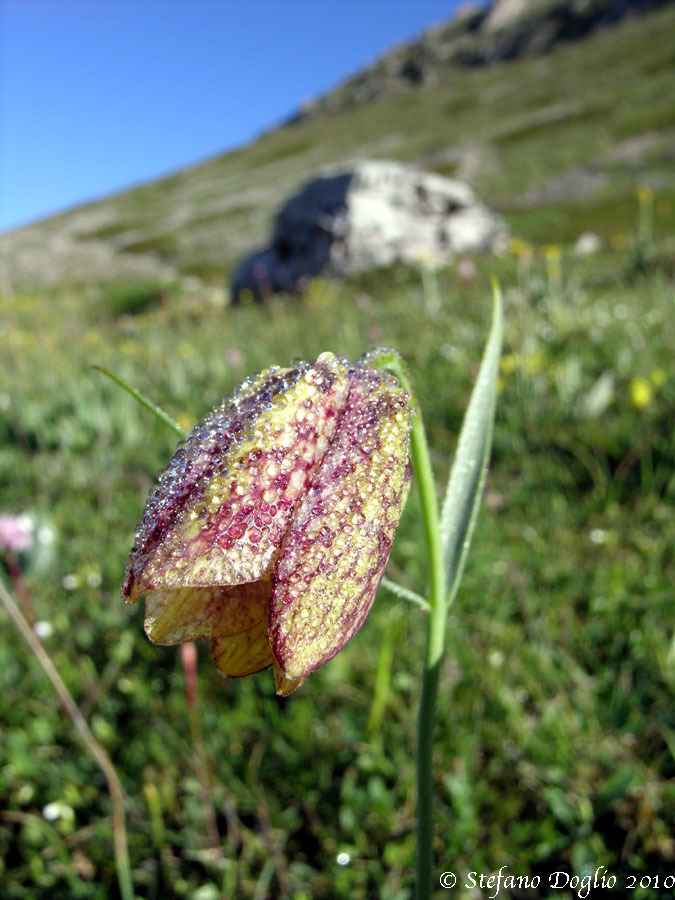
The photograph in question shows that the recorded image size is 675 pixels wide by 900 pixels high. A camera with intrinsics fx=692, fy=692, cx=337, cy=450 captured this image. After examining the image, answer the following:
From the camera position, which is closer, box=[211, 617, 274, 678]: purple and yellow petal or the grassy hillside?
box=[211, 617, 274, 678]: purple and yellow petal

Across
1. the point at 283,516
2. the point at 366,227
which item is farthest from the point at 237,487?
the point at 366,227

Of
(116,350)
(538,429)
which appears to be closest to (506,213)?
(116,350)

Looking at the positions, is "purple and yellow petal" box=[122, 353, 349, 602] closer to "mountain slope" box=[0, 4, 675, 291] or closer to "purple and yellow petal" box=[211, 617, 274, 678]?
"purple and yellow petal" box=[211, 617, 274, 678]

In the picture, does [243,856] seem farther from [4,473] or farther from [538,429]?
[4,473]

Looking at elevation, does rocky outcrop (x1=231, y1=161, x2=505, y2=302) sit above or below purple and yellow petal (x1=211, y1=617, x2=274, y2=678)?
above

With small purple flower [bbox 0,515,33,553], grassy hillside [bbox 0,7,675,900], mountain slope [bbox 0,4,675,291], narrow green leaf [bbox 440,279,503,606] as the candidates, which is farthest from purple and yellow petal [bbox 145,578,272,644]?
mountain slope [bbox 0,4,675,291]

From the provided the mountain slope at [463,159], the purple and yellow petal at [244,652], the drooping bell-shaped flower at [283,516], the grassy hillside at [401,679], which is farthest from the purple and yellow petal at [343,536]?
the mountain slope at [463,159]

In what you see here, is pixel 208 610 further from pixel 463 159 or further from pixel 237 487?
pixel 463 159
